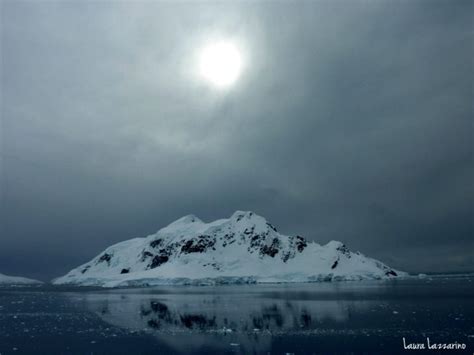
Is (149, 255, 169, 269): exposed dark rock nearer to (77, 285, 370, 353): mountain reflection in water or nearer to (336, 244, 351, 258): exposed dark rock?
(336, 244, 351, 258): exposed dark rock

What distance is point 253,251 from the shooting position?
5930 inches

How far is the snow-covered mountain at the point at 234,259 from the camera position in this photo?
128 m

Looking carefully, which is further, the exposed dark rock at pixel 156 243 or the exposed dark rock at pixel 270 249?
the exposed dark rock at pixel 156 243

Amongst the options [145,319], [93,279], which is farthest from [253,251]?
[145,319]

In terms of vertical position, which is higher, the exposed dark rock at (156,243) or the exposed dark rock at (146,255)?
the exposed dark rock at (156,243)

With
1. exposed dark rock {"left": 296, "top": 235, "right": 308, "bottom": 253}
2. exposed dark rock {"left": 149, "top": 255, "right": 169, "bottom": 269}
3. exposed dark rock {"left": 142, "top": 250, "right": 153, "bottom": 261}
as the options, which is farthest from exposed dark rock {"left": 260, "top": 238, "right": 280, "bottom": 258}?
exposed dark rock {"left": 142, "top": 250, "right": 153, "bottom": 261}

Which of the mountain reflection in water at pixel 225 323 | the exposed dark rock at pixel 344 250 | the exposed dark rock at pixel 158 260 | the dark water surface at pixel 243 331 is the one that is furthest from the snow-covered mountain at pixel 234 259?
the dark water surface at pixel 243 331

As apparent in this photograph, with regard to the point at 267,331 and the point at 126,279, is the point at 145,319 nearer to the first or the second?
the point at 267,331

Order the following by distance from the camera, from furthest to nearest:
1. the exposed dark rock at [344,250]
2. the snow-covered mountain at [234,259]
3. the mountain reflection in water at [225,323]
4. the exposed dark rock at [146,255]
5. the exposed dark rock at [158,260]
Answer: the exposed dark rock at [146,255], the exposed dark rock at [158,260], the exposed dark rock at [344,250], the snow-covered mountain at [234,259], the mountain reflection in water at [225,323]

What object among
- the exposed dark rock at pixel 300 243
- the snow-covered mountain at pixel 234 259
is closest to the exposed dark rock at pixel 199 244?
the snow-covered mountain at pixel 234 259

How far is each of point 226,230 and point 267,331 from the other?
138 m

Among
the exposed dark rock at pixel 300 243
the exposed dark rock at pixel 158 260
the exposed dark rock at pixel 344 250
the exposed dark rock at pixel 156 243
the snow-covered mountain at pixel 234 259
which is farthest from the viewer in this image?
the exposed dark rock at pixel 156 243

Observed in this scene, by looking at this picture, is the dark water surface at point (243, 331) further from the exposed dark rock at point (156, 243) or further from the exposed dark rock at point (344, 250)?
the exposed dark rock at point (156, 243)

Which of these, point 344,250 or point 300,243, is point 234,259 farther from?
point 344,250
